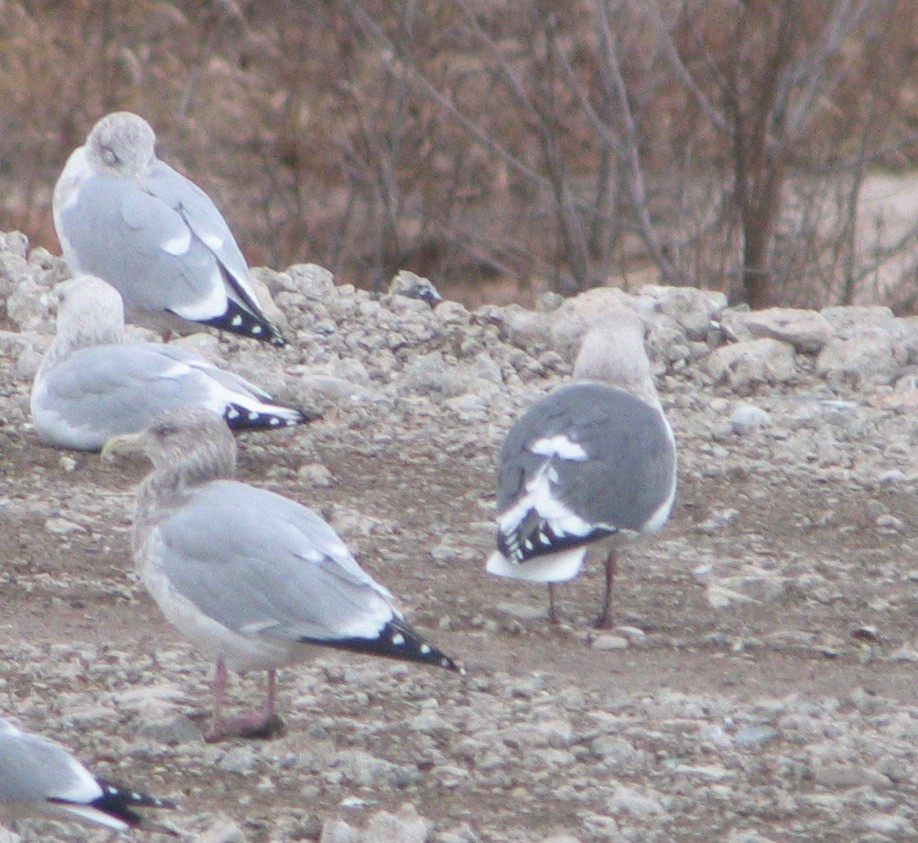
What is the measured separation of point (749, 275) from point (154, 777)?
575 cm

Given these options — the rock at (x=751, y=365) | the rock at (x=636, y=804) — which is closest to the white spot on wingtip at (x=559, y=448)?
the rock at (x=636, y=804)

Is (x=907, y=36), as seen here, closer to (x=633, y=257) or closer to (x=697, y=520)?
(x=633, y=257)

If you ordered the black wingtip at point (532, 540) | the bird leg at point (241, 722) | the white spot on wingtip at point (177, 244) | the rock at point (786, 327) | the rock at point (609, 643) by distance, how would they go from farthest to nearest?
1. the rock at point (786, 327)
2. the white spot on wingtip at point (177, 244)
3. the rock at point (609, 643)
4. the black wingtip at point (532, 540)
5. the bird leg at point (241, 722)

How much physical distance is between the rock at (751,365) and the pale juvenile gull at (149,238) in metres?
1.57

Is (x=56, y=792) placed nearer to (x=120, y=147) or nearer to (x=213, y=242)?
(x=213, y=242)

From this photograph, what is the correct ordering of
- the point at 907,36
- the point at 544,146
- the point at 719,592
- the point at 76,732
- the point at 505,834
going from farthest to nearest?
the point at 907,36, the point at 544,146, the point at 719,592, the point at 76,732, the point at 505,834

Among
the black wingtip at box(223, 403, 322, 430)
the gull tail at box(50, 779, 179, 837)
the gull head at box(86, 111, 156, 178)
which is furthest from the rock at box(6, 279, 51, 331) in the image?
the gull tail at box(50, 779, 179, 837)

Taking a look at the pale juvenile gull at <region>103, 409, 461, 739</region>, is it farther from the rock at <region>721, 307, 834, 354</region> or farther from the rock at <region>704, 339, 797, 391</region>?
the rock at <region>721, 307, 834, 354</region>

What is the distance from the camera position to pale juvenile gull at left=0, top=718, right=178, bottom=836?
307cm

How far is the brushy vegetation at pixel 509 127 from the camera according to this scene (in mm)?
8969

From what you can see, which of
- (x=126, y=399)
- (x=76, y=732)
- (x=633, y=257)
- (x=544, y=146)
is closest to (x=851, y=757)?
(x=76, y=732)

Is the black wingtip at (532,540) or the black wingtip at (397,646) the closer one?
the black wingtip at (397,646)

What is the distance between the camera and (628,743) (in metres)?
3.97

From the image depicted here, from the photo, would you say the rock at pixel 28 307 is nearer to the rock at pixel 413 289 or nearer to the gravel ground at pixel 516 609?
the gravel ground at pixel 516 609
